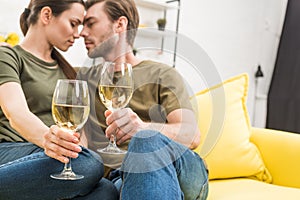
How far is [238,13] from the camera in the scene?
3062 millimetres

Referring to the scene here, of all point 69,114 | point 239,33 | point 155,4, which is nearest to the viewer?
point 69,114

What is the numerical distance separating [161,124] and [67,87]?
1.36 ft

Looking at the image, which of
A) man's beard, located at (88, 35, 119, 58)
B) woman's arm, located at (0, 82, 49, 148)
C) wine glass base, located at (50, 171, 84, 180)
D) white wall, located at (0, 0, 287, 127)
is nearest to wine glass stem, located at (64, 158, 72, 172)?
wine glass base, located at (50, 171, 84, 180)

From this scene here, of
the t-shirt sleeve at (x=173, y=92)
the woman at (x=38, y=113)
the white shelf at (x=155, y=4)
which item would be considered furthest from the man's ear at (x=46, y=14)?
the white shelf at (x=155, y=4)

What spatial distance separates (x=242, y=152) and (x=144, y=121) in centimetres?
54

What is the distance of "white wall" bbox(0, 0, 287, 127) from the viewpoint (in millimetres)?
2896

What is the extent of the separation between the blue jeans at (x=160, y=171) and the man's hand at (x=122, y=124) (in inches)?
1.3

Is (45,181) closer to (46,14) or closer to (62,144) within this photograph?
(62,144)

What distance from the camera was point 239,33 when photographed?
308 cm

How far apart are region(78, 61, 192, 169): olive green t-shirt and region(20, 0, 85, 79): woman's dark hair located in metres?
0.08

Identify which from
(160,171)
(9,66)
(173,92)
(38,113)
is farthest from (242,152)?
(9,66)

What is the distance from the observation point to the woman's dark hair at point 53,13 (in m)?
1.37

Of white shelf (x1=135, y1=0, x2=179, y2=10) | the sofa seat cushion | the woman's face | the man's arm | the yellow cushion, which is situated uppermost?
white shelf (x1=135, y1=0, x2=179, y2=10)

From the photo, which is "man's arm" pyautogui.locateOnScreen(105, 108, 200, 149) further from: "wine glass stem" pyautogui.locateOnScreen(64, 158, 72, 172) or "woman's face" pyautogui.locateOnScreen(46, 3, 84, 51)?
"woman's face" pyautogui.locateOnScreen(46, 3, 84, 51)
